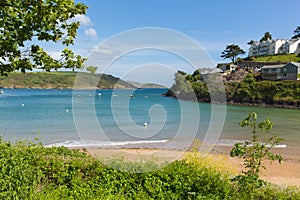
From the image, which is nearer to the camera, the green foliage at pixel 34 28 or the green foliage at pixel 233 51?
the green foliage at pixel 34 28

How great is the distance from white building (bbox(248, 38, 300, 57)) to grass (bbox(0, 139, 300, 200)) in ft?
404

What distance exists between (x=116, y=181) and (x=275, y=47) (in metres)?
129

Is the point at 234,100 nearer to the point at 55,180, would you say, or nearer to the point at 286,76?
the point at 286,76

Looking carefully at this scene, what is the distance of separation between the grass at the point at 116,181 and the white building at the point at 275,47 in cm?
12315

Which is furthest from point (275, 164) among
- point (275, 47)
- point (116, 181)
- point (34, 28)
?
point (275, 47)

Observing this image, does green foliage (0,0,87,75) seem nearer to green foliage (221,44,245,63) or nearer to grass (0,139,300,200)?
grass (0,139,300,200)

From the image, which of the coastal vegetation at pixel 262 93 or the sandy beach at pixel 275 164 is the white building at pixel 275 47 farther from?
the sandy beach at pixel 275 164

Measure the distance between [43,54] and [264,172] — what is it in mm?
13138

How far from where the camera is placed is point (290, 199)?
561 centimetres

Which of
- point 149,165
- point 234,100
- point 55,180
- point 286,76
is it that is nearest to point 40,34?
point 55,180

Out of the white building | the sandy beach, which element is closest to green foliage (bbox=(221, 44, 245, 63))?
the white building

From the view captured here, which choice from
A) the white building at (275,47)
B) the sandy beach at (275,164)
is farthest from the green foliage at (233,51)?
the sandy beach at (275,164)

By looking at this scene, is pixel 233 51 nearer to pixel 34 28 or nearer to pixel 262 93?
pixel 262 93

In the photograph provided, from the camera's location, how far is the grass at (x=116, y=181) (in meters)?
5.39
